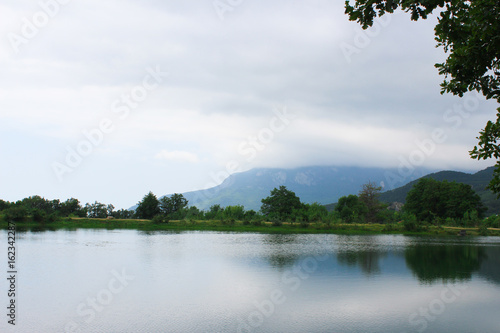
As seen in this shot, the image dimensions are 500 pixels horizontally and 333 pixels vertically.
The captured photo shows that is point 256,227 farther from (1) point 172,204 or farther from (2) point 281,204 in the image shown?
(1) point 172,204

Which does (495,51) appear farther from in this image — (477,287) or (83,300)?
(477,287)

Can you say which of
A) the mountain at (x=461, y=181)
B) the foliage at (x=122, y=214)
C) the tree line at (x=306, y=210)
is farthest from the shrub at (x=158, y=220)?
the mountain at (x=461, y=181)

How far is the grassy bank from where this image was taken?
208ft

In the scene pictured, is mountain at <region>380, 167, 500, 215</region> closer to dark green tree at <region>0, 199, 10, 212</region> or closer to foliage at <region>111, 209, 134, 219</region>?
foliage at <region>111, 209, 134, 219</region>

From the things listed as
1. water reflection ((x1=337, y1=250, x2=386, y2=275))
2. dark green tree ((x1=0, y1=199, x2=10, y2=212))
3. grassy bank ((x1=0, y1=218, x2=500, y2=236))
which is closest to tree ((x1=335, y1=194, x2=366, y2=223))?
grassy bank ((x1=0, y1=218, x2=500, y2=236))

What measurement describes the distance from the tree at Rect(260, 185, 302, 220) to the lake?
5497cm

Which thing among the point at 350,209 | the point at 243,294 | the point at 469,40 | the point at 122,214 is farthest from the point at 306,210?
the point at 469,40

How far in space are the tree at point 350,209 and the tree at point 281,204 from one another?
9.86 meters

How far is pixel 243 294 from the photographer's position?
1616 centimetres

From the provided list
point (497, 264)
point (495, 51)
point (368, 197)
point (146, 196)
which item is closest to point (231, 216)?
point (146, 196)

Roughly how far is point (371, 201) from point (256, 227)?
4651cm

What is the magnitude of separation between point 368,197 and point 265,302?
92341 millimetres

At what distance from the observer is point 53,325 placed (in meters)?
A: 11.6

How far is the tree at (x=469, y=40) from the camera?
17.8 ft
